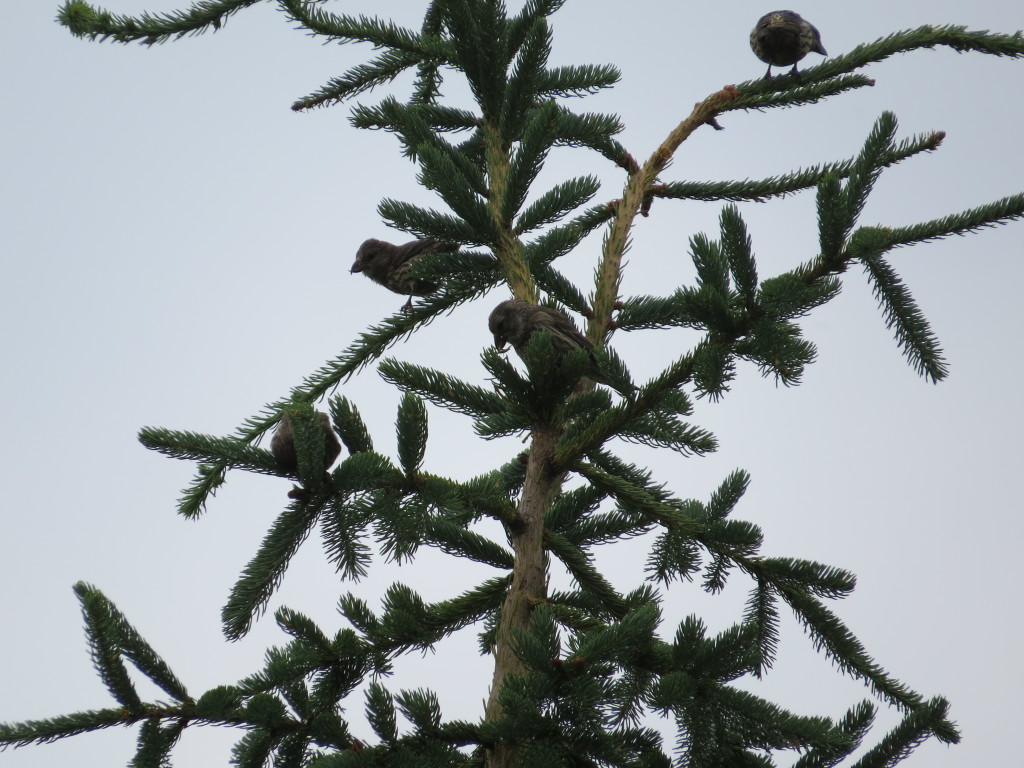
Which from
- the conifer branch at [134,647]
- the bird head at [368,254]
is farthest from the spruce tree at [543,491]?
the bird head at [368,254]

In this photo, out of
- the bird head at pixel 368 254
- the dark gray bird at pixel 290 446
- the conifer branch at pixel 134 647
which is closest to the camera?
the conifer branch at pixel 134 647

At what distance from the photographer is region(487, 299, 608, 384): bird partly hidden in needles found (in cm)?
322

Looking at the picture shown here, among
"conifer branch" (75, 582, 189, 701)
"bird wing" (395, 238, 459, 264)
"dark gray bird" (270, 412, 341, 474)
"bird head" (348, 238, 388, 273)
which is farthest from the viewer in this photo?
"bird head" (348, 238, 388, 273)

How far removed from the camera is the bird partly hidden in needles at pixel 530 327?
3.22 metres

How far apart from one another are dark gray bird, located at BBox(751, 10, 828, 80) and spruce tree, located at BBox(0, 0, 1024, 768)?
0.14 m

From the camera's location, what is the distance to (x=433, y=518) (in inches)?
127

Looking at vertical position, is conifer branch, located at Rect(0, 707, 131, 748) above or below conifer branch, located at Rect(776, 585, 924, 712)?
below

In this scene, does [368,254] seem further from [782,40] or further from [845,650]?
[845,650]

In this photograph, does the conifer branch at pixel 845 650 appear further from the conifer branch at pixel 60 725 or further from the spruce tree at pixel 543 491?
the conifer branch at pixel 60 725

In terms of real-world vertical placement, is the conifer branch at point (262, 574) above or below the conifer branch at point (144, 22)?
below

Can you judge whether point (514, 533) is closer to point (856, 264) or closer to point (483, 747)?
point (483, 747)

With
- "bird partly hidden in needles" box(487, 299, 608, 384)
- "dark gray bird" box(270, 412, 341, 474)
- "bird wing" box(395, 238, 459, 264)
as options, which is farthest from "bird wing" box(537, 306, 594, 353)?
"bird wing" box(395, 238, 459, 264)

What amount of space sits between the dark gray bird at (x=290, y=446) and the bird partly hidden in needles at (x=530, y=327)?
2.08 ft

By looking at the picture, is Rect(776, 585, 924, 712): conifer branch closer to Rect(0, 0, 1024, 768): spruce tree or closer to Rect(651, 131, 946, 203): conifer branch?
Rect(0, 0, 1024, 768): spruce tree
